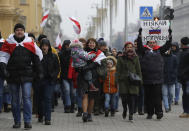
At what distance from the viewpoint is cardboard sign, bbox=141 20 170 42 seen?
14617mm

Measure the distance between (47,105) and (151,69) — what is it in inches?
112

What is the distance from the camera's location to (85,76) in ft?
40.3

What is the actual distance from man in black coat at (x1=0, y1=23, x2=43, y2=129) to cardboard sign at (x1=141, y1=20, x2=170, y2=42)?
15.9ft

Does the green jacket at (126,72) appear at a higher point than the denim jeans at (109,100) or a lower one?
higher

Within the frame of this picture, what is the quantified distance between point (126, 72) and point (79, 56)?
3.88 ft

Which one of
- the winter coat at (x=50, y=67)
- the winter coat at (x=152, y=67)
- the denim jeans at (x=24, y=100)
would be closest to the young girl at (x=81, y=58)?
the winter coat at (x=50, y=67)

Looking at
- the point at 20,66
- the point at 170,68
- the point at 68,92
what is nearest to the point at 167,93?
the point at 170,68

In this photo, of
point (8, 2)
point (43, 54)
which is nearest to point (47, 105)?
point (43, 54)

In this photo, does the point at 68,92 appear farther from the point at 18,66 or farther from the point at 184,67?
the point at 18,66

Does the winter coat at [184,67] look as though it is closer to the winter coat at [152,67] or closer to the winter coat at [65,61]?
the winter coat at [152,67]

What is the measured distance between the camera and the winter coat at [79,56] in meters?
12.2

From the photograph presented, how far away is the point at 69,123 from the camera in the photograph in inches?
471

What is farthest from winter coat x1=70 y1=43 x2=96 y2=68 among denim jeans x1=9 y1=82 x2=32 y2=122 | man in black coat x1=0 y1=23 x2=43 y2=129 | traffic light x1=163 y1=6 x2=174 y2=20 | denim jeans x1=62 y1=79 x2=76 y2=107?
traffic light x1=163 y1=6 x2=174 y2=20

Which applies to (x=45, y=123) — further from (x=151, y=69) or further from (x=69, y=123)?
(x=151, y=69)
